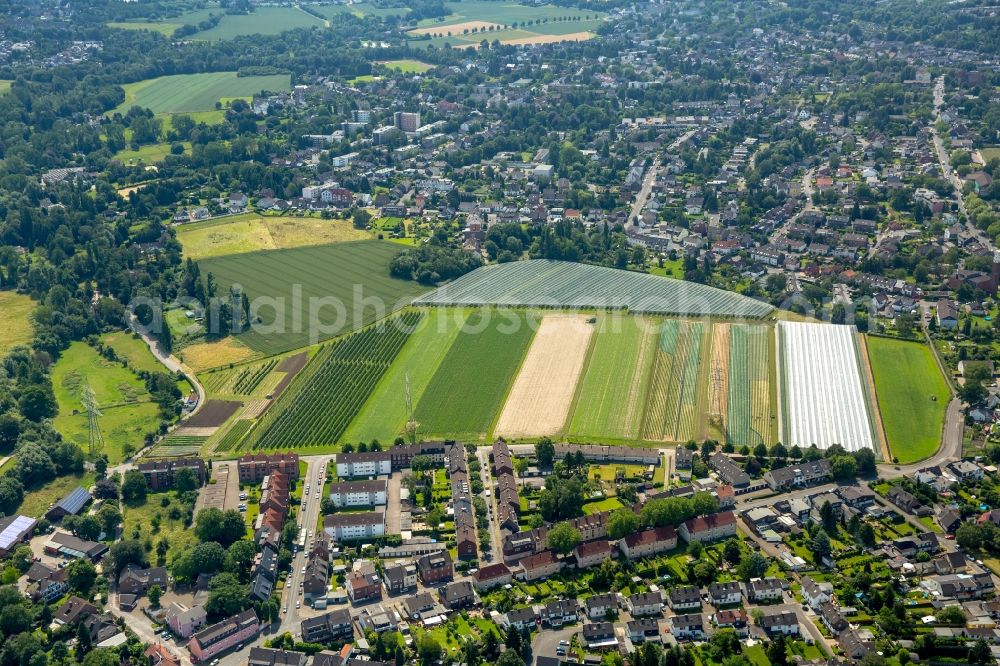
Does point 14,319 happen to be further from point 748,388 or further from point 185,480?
point 748,388

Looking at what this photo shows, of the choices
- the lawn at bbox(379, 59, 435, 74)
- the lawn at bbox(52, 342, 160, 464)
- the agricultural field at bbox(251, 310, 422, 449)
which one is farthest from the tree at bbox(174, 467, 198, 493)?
Result: the lawn at bbox(379, 59, 435, 74)

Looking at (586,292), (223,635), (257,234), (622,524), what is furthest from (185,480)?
(257,234)

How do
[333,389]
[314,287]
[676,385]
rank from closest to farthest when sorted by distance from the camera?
[676,385], [333,389], [314,287]

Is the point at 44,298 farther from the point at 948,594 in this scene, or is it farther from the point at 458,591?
the point at 948,594

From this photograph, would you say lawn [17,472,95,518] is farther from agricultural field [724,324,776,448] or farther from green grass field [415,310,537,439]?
agricultural field [724,324,776,448]

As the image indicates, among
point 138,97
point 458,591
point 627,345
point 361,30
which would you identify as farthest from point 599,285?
point 361,30

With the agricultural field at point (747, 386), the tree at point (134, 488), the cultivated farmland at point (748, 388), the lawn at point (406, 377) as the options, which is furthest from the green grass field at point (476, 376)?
the tree at point (134, 488)
